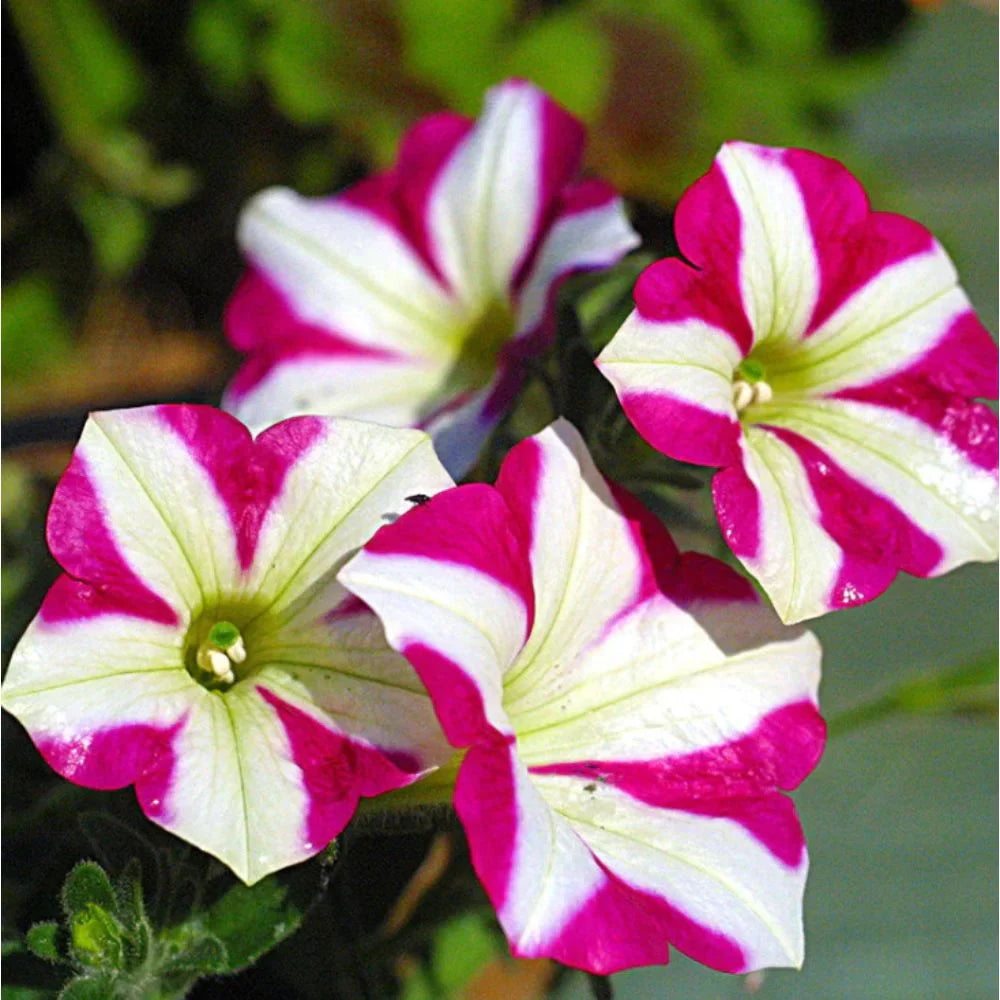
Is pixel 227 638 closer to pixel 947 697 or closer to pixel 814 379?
pixel 814 379

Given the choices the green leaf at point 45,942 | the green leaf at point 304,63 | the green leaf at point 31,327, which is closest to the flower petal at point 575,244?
the green leaf at point 45,942

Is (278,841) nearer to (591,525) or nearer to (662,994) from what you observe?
(591,525)

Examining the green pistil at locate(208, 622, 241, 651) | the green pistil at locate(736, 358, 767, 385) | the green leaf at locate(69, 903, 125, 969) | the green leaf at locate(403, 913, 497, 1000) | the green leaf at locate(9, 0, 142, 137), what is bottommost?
the green leaf at locate(403, 913, 497, 1000)

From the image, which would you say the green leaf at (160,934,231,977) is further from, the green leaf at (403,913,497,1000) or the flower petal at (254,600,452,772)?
the green leaf at (403,913,497,1000)

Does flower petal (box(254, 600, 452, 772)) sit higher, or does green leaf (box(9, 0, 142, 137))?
flower petal (box(254, 600, 452, 772))

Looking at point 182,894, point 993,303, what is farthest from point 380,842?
point 993,303

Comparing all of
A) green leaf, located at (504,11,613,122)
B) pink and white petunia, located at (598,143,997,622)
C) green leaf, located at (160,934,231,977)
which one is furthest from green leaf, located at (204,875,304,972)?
green leaf, located at (504,11,613,122)

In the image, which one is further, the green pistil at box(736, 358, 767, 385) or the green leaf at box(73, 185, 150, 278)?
the green leaf at box(73, 185, 150, 278)
